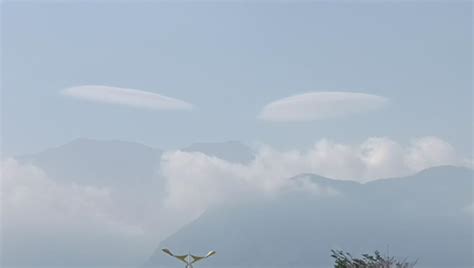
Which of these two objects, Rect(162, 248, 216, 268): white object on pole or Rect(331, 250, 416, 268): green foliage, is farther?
Rect(331, 250, 416, 268): green foliage

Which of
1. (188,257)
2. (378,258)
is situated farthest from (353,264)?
(188,257)

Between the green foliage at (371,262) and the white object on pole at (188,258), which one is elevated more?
the green foliage at (371,262)

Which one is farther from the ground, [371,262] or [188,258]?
[371,262]

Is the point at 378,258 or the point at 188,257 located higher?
the point at 378,258

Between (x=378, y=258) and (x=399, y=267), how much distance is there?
3.47 ft

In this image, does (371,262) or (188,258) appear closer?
(188,258)

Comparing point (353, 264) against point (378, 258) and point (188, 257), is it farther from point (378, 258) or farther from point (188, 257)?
point (188, 257)

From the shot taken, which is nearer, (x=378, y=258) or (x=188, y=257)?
(x=188, y=257)

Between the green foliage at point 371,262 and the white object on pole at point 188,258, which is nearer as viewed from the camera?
the white object on pole at point 188,258

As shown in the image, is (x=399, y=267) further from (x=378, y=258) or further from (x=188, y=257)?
(x=188, y=257)

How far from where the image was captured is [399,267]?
25.9 m

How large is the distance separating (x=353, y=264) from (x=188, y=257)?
1017 cm

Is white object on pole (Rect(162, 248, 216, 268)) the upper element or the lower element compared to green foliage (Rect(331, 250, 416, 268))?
lower

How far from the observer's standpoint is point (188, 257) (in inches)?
723
